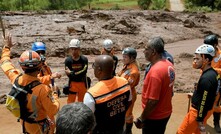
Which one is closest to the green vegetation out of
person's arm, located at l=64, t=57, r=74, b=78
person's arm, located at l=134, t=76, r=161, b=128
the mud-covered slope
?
the mud-covered slope

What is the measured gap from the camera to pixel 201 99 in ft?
16.3

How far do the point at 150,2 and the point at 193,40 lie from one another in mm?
23051

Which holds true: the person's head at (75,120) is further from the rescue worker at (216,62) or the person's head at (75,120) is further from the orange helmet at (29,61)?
the rescue worker at (216,62)

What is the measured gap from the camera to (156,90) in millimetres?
4445

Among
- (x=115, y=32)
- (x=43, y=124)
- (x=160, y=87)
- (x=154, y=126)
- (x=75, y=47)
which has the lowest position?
(x=115, y=32)

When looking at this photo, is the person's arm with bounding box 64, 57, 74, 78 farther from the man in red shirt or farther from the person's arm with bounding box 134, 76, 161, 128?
the person's arm with bounding box 134, 76, 161, 128

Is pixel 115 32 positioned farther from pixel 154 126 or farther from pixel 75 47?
pixel 154 126

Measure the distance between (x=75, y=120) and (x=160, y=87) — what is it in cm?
225

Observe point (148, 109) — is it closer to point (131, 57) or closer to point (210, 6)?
point (131, 57)

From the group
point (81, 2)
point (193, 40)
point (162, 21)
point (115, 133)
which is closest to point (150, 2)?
point (81, 2)

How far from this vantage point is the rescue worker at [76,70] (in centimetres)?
708

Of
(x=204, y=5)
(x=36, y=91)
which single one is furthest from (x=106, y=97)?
(x=204, y=5)

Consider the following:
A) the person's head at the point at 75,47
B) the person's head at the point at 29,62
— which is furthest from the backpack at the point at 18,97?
the person's head at the point at 75,47

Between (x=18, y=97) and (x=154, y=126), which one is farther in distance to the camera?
(x=154, y=126)
